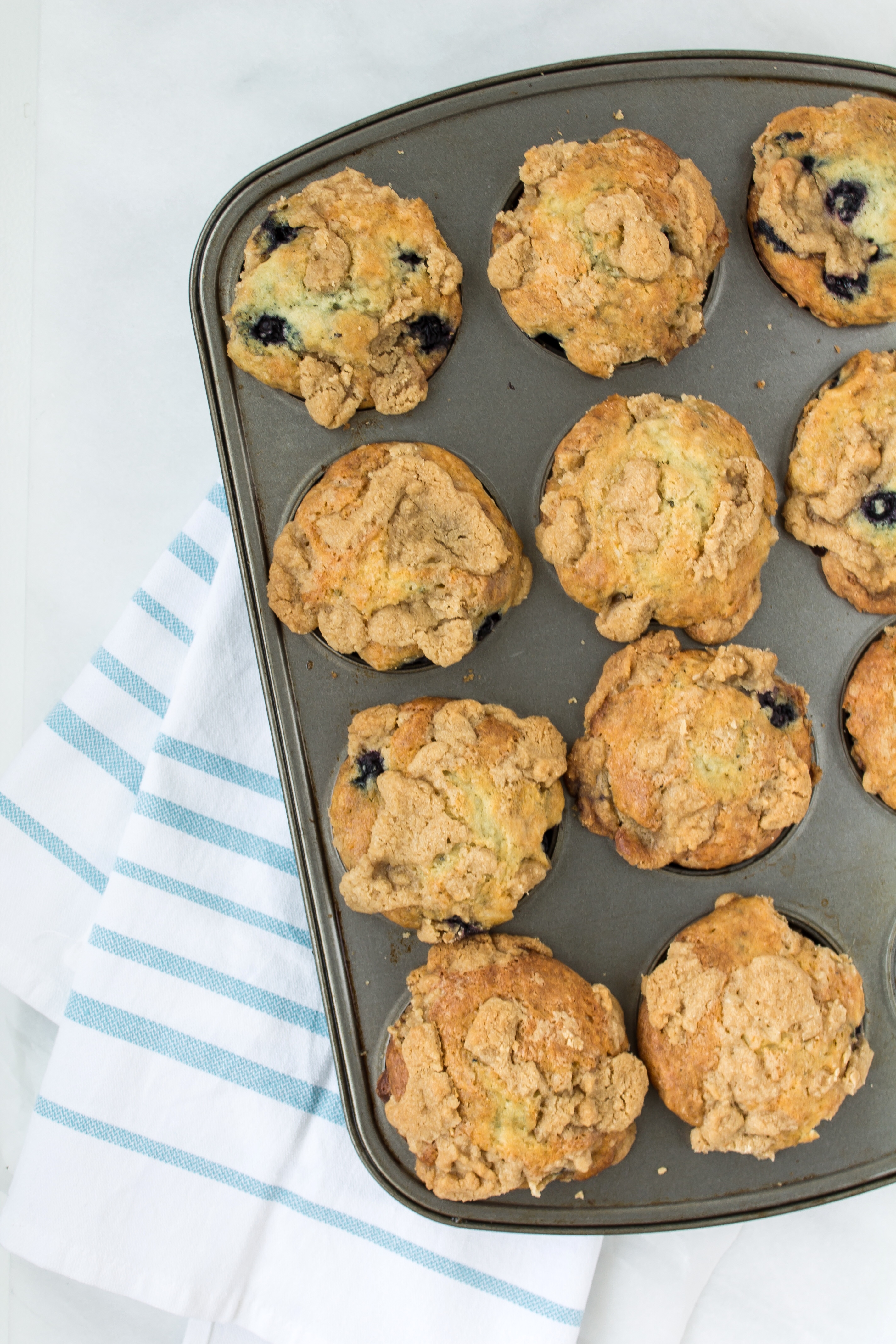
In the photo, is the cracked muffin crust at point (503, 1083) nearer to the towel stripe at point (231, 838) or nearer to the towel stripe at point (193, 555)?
the towel stripe at point (231, 838)

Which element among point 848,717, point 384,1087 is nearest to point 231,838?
point 384,1087

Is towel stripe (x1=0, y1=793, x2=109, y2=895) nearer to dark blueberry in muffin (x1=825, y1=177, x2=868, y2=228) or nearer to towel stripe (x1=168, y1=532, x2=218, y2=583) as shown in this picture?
towel stripe (x1=168, y1=532, x2=218, y2=583)

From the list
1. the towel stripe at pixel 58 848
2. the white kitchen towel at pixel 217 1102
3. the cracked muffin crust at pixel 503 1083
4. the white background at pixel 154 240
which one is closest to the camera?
the cracked muffin crust at pixel 503 1083

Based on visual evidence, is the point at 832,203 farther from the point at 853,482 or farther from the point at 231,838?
the point at 231,838

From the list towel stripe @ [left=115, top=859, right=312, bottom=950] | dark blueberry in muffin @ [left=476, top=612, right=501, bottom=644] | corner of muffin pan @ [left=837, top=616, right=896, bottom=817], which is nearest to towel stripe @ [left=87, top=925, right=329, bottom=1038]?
towel stripe @ [left=115, top=859, right=312, bottom=950]

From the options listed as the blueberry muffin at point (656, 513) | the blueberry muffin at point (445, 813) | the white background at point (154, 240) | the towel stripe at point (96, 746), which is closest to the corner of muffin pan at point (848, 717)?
the blueberry muffin at point (656, 513)

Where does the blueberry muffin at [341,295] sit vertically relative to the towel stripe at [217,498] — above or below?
above

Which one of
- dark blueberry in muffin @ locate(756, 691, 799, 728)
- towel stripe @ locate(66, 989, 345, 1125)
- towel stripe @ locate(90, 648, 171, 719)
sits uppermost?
dark blueberry in muffin @ locate(756, 691, 799, 728)
